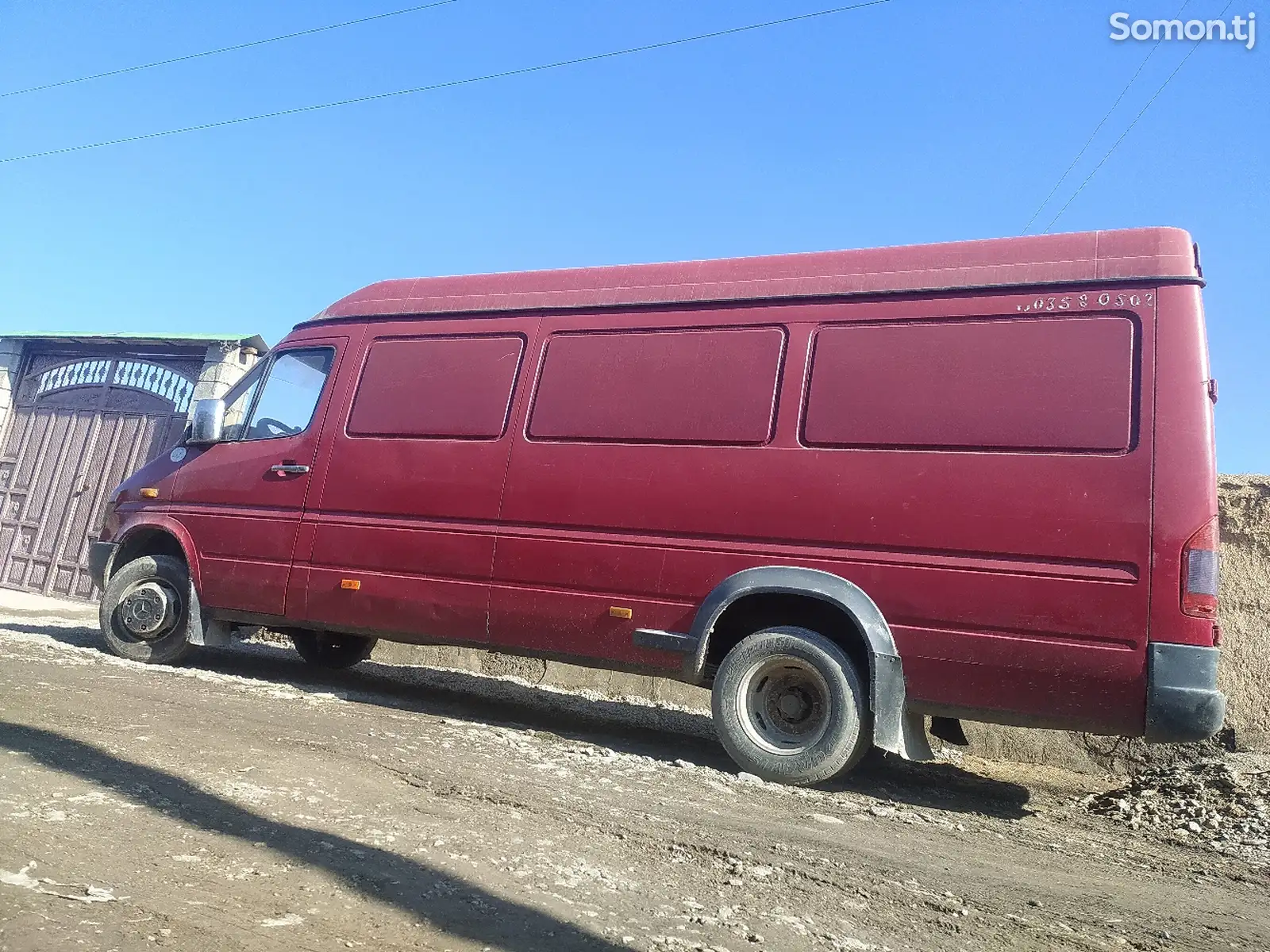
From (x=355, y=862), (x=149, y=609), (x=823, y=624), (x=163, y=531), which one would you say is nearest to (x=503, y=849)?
(x=355, y=862)

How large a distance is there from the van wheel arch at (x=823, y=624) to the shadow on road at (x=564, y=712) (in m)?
0.42

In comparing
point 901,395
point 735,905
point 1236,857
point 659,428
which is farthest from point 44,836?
point 1236,857

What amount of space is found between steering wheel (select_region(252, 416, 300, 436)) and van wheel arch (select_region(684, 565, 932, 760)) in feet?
10.7

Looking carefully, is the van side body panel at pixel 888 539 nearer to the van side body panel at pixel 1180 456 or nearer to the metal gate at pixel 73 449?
the van side body panel at pixel 1180 456

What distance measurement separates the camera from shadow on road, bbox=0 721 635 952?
2.29 metres

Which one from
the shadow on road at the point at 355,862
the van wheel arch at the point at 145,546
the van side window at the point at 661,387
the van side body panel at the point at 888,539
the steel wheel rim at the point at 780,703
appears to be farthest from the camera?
the van wheel arch at the point at 145,546

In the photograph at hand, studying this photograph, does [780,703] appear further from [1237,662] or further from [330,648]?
[330,648]

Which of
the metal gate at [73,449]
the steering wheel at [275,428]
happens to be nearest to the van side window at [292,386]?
the steering wheel at [275,428]

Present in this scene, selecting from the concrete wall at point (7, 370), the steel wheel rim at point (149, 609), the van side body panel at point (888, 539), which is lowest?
the steel wheel rim at point (149, 609)

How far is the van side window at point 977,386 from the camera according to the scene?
4.11 meters

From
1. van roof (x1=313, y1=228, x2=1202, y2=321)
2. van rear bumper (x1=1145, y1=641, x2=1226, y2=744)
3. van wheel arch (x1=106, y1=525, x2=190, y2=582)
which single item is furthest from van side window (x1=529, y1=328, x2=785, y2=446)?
van wheel arch (x1=106, y1=525, x2=190, y2=582)

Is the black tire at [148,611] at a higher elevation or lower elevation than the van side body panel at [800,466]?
lower

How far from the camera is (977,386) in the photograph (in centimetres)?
432

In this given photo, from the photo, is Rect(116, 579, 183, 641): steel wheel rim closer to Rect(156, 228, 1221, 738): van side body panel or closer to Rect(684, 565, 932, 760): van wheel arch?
Rect(156, 228, 1221, 738): van side body panel
